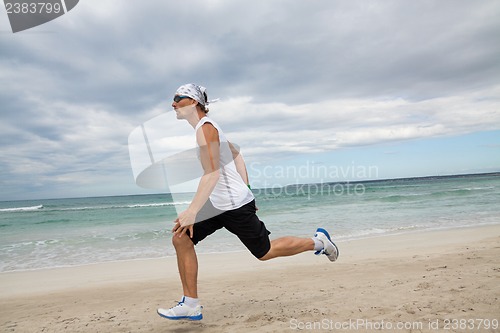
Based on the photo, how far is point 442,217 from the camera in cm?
1291

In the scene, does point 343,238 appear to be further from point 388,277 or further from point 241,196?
point 241,196

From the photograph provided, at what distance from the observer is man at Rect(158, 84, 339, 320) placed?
2.76 m

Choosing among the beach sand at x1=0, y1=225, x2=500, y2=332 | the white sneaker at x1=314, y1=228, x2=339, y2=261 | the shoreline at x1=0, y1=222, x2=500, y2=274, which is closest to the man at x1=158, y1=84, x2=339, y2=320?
the beach sand at x1=0, y1=225, x2=500, y2=332

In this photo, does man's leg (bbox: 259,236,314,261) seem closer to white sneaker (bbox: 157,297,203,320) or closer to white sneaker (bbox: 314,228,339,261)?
white sneaker (bbox: 314,228,339,261)

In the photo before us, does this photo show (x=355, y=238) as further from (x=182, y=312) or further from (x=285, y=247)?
(x=182, y=312)

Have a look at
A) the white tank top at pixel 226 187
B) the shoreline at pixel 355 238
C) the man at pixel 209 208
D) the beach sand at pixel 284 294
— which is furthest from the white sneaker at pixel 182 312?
the shoreline at pixel 355 238

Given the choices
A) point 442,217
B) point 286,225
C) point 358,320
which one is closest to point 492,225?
point 442,217

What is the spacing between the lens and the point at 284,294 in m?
4.13

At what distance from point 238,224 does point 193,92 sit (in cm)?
114

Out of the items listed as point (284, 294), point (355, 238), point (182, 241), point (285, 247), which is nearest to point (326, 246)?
point (285, 247)

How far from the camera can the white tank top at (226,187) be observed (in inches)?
113

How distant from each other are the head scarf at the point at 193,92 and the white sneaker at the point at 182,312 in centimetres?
167

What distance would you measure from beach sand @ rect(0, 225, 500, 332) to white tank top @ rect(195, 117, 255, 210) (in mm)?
1070

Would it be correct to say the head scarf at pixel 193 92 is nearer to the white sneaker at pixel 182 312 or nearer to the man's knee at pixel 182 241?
the man's knee at pixel 182 241
